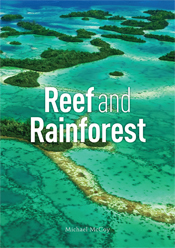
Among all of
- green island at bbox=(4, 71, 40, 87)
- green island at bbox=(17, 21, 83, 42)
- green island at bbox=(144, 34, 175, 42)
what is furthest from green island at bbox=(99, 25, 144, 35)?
green island at bbox=(4, 71, 40, 87)

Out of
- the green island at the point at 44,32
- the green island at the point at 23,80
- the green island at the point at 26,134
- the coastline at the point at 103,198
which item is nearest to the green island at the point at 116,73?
the green island at the point at 23,80

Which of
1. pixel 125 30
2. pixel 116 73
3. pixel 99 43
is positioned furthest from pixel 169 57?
pixel 125 30

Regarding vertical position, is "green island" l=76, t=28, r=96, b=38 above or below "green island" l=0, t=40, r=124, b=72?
above

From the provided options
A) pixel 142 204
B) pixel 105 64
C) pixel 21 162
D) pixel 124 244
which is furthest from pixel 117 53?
pixel 124 244

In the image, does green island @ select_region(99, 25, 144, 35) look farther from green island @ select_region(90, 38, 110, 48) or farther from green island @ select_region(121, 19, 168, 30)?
green island @ select_region(90, 38, 110, 48)

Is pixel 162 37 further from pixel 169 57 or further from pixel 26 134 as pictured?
pixel 26 134

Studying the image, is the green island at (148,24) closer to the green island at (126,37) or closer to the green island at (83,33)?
the green island at (126,37)
